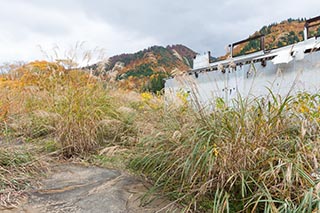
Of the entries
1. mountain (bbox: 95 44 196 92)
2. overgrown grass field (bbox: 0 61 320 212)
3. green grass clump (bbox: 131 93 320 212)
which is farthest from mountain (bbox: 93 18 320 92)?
green grass clump (bbox: 131 93 320 212)

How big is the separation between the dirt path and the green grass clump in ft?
0.90

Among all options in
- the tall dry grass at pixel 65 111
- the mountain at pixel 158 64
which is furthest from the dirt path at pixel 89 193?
the mountain at pixel 158 64

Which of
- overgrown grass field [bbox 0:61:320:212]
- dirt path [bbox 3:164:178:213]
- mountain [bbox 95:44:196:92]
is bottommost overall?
dirt path [bbox 3:164:178:213]

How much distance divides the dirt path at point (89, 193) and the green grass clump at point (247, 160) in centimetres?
28

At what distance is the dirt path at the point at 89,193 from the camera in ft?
6.79

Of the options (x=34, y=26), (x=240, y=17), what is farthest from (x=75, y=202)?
(x=240, y=17)

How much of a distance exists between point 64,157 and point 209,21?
7.18 meters

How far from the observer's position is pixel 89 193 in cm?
235

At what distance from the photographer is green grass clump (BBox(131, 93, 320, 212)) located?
67.4 inches

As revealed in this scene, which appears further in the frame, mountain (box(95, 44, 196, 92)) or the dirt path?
mountain (box(95, 44, 196, 92))

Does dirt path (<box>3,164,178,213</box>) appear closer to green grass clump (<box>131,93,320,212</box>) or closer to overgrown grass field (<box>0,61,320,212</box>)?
overgrown grass field (<box>0,61,320,212</box>)

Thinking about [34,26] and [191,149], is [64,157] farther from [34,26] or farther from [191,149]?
[34,26]

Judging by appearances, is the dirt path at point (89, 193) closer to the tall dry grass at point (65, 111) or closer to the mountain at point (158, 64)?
the tall dry grass at point (65, 111)

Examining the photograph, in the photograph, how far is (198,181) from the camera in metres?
2.05
